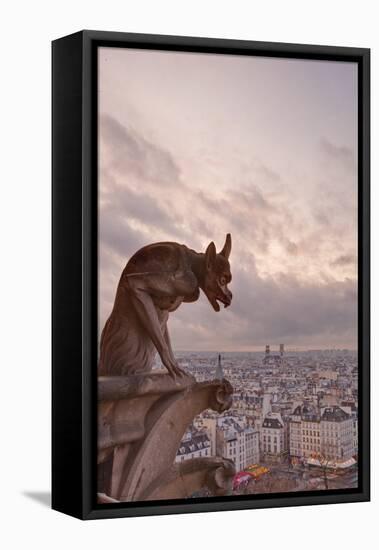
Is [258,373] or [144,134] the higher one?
[144,134]

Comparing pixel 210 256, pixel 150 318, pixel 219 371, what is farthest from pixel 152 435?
pixel 210 256

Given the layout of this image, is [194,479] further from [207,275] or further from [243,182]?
[243,182]

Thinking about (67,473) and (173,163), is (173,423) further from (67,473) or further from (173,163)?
(173,163)

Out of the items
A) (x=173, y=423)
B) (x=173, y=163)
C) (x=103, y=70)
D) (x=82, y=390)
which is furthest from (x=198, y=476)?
(x=103, y=70)

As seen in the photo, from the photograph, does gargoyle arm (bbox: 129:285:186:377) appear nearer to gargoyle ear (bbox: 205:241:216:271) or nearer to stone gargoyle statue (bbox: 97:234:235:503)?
stone gargoyle statue (bbox: 97:234:235:503)

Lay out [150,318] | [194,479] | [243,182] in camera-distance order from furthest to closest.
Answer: [243,182], [194,479], [150,318]

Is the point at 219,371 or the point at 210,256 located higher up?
the point at 210,256

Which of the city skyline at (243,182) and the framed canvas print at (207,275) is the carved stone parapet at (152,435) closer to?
the framed canvas print at (207,275)
